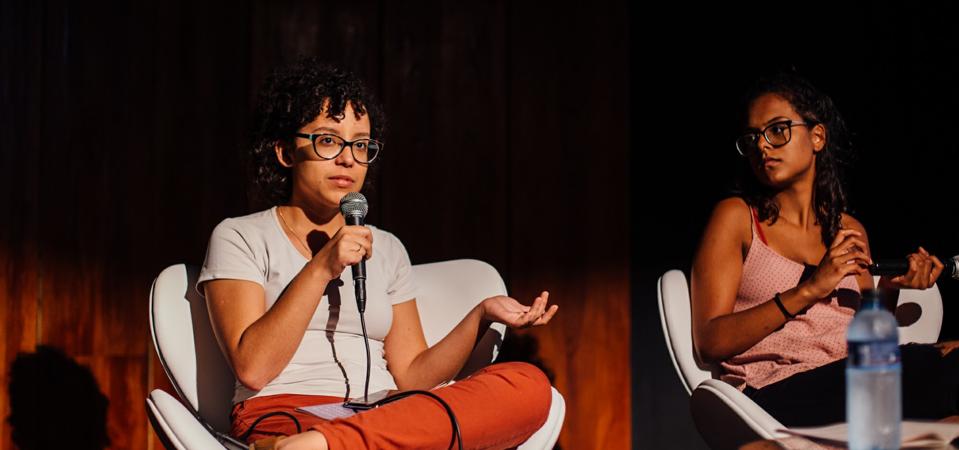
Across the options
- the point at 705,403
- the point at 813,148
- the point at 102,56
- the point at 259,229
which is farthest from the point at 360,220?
the point at 102,56

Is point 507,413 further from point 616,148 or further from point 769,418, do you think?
point 616,148

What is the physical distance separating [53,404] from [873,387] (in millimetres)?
2438

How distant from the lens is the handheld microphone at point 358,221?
1999mm

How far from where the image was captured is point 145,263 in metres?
3.02

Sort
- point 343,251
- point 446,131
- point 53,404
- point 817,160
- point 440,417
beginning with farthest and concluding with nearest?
point 446,131, point 53,404, point 817,160, point 343,251, point 440,417

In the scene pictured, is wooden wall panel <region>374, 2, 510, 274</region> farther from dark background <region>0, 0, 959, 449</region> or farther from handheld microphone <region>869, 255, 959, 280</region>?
handheld microphone <region>869, 255, 959, 280</region>

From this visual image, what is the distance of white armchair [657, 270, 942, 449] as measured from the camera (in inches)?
76.9

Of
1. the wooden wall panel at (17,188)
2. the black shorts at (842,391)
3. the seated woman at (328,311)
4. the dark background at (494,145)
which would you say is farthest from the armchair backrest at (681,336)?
the wooden wall panel at (17,188)

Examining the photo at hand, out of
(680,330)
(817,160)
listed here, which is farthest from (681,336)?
(817,160)

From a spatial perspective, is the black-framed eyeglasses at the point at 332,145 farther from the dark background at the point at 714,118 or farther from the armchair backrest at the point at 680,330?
the dark background at the point at 714,118

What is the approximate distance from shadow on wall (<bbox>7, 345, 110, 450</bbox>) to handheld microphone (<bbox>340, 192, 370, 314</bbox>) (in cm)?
140

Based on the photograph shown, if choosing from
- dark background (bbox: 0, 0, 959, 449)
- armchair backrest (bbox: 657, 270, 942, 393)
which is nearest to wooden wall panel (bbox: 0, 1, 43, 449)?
dark background (bbox: 0, 0, 959, 449)

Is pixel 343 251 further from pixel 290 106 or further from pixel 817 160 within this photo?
pixel 817 160

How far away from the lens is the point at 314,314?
2.12 m
